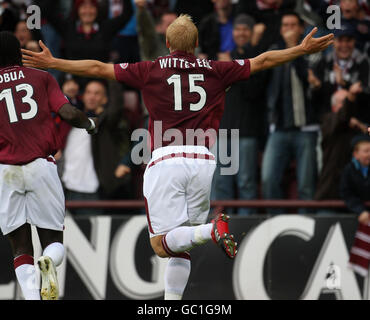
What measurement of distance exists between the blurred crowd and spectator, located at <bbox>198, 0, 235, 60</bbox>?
1 cm

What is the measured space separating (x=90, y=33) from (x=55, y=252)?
211 inches

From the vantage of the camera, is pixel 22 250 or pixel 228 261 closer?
pixel 22 250

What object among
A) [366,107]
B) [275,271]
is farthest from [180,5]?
[275,271]

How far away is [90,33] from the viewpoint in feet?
44.5

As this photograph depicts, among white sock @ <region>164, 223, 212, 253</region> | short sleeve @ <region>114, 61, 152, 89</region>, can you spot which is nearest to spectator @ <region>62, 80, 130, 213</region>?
short sleeve @ <region>114, 61, 152, 89</region>

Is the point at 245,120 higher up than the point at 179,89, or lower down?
lower down

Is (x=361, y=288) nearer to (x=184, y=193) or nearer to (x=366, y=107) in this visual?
(x=366, y=107)

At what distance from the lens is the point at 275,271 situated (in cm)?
1259

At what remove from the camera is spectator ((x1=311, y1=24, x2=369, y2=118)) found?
42.2 feet

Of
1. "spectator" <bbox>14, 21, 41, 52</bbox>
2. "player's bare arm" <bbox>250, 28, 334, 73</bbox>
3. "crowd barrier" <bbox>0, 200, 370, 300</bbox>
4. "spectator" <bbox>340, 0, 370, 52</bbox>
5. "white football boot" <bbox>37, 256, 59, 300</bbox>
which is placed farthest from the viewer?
"spectator" <bbox>14, 21, 41, 52</bbox>

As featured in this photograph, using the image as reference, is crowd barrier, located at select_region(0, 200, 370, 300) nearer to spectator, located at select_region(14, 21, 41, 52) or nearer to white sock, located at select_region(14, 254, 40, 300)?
spectator, located at select_region(14, 21, 41, 52)

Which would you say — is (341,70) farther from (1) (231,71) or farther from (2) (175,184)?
(2) (175,184)

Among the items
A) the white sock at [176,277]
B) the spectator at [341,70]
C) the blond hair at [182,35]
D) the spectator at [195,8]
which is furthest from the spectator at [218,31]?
the white sock at [176,277]

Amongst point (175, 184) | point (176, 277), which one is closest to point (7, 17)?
point (175, 184)
